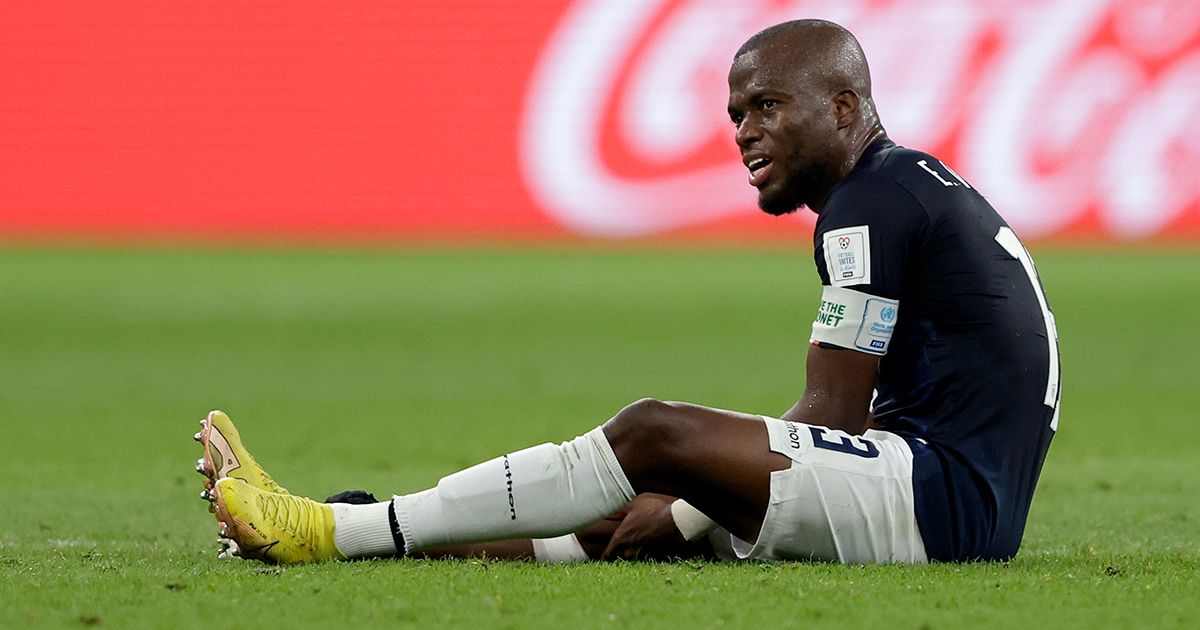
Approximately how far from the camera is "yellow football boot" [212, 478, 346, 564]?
11.7 feet

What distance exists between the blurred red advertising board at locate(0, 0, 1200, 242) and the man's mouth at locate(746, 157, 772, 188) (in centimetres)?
1025

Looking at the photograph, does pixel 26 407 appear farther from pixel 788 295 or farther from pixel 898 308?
pixel 788 295

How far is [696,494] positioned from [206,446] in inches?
43.0

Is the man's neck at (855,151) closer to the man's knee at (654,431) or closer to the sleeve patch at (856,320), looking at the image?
the sleeve patch at (856,320)

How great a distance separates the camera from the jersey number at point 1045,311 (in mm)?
3699

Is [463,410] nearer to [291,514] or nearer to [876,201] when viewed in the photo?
[291,514]

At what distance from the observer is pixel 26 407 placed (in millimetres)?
8000

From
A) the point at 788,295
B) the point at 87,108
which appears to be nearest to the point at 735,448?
the point at 788,295

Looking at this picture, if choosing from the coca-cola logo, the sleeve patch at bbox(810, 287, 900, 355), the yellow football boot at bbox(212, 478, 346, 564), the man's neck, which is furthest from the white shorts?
the coca-cola logo

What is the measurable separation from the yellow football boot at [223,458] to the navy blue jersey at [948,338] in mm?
1338

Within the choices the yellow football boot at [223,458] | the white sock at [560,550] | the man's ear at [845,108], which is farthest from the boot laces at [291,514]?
the man's ear at [845,108]

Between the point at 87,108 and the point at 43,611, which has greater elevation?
the point at 87,108

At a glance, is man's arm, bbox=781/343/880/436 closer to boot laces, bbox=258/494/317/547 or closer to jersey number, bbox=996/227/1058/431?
jersey number, bbox=996/227/1058/431

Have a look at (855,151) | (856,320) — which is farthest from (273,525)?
(855,151)
